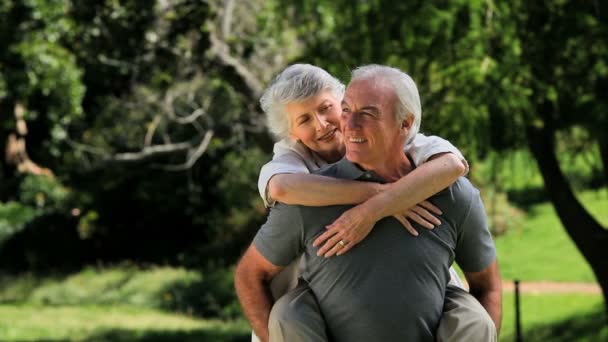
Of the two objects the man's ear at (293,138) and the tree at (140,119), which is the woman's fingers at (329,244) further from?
the tree at (140,119)

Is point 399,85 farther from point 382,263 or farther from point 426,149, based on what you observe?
point 382,263

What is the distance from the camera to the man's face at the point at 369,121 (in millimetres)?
2281

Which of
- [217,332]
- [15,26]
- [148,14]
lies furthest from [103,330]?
[148,14]

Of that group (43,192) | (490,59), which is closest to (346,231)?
(490,59)

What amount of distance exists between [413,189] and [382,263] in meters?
0.20

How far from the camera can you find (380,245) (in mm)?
2283

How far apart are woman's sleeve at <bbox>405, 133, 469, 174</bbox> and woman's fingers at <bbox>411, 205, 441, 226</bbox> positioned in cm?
14

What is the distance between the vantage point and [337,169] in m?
2.45

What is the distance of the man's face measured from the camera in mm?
2281

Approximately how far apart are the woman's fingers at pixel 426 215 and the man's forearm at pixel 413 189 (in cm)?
3

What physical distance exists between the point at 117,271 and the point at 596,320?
8.26m

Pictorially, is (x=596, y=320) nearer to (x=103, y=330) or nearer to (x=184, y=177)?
(x=103, y=330)

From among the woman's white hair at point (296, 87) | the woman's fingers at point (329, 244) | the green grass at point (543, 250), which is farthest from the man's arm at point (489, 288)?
the green grass at point (543, 250)

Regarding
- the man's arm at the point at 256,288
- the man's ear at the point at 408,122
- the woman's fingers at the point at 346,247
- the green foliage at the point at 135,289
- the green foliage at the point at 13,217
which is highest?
the green foliage at the point at 13,217
